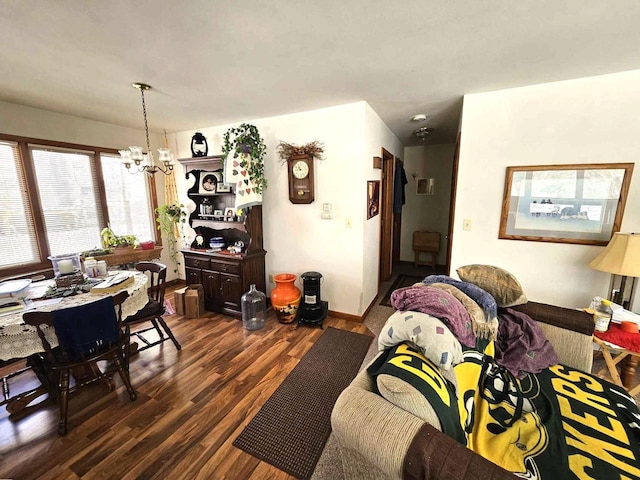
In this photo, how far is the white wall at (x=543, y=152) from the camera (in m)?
2.12

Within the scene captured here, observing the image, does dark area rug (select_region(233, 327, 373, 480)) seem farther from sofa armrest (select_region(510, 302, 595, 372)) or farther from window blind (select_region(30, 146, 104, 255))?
window blind (select_region(30, 146, 104, 255))

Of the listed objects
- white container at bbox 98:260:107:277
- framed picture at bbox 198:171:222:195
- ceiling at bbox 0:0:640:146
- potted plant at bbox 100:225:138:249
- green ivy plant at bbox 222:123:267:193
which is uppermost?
ceiling at bbox 0:0:640:146

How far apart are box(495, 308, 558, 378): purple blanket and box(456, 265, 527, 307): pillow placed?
0.09 m

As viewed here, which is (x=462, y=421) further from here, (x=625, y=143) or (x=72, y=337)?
(x=625, y=143)

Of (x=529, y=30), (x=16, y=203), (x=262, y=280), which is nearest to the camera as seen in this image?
(x=529, y=30)

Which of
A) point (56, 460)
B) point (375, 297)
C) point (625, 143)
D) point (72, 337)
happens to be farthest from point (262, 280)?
point (625, 143)

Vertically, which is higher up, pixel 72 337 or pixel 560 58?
Answer: pixel 560 58

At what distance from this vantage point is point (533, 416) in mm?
1256

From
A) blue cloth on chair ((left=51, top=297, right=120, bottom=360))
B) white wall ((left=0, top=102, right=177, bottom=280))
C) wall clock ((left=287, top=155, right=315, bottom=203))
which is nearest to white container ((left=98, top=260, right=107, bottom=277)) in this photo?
blue cloth on chair ((left=51, top=297, right=120, bottom=360))

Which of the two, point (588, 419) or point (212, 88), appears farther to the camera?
point (212, 88)

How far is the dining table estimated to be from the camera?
1588 millimetres

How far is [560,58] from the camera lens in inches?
72.6

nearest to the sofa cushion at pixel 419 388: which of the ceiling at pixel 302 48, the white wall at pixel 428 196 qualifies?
the ceiling at pixel 302 48

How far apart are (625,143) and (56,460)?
4541 mm
